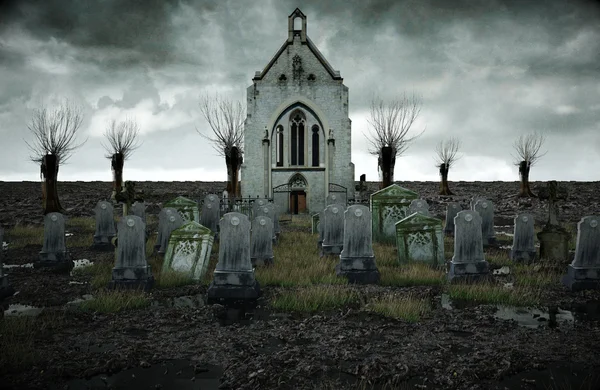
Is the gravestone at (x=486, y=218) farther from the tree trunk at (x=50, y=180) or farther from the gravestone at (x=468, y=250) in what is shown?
the tree trunk at (x=50, y=180)

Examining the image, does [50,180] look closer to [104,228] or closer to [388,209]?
[104,228]

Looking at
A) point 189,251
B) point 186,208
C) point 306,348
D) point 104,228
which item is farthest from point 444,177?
point 306,348

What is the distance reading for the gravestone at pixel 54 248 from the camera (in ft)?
34.3

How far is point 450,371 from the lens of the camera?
427cm

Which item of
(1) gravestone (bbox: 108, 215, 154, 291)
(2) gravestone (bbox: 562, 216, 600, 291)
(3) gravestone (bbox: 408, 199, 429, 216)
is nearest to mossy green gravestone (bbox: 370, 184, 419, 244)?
(3) gravestone (bbox: 408, 199, 429, 216)

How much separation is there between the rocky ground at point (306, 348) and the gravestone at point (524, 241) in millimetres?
3178

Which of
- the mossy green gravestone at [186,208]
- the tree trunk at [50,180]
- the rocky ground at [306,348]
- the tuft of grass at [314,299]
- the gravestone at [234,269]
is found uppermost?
the tree trunk at [50,180]

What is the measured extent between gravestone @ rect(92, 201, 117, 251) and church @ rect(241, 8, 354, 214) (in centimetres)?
1206

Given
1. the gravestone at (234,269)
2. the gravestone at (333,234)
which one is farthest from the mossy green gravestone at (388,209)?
the gravestone at (234,269)

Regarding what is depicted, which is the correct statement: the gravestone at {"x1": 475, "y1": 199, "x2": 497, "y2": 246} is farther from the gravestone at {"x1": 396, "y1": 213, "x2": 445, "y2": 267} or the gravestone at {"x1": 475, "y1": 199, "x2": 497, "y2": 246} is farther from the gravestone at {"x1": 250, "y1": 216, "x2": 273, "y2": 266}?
the gravestone at {"x1": 250, "y1": 216, "x2": 273, "y2": 266}

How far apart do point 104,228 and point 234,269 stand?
8123 mm

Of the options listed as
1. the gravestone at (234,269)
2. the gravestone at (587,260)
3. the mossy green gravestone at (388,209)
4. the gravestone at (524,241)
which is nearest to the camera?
the gravestone at (234,269)

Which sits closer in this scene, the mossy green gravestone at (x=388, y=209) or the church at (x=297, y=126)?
the mossy green gravestone at (x=388, y=209)

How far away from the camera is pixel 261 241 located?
9961mm
